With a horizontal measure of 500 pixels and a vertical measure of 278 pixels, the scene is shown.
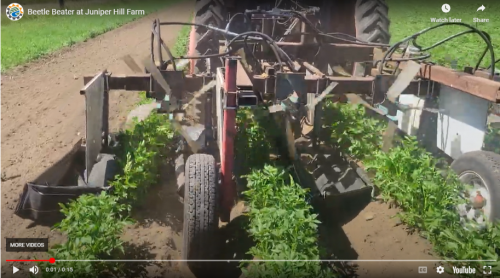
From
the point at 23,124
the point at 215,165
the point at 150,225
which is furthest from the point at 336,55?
the point at 23,124

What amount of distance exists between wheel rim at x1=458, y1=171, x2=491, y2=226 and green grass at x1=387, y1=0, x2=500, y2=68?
0.97 meters

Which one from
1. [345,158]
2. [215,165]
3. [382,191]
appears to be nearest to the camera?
[215,165]

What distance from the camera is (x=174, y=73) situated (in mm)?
3387

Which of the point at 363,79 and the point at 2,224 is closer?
the point at 2,224

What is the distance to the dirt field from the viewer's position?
295cm

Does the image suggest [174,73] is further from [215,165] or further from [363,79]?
[363,79]

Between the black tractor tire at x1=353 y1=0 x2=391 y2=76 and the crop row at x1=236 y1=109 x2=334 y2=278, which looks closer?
the crop row at x1=236 y1=109 x2=334 y2=278

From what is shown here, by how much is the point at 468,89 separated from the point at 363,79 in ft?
2.09

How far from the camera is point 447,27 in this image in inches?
137

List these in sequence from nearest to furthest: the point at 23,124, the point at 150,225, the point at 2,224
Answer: the point at 2,224, the point at 150,225, the point at 23,124

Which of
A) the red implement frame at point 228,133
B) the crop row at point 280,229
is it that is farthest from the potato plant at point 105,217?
the crop row at point 280,229

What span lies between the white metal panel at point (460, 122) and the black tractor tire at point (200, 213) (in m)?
1.73

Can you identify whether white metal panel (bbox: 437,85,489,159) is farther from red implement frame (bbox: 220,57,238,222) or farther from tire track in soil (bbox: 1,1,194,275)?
tire track in soil (bbox: 1,1,194,275)

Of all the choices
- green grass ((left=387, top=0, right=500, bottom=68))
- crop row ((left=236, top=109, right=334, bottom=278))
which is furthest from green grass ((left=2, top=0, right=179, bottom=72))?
green grass ((left=387, top=0, right=500, bottom=68))
